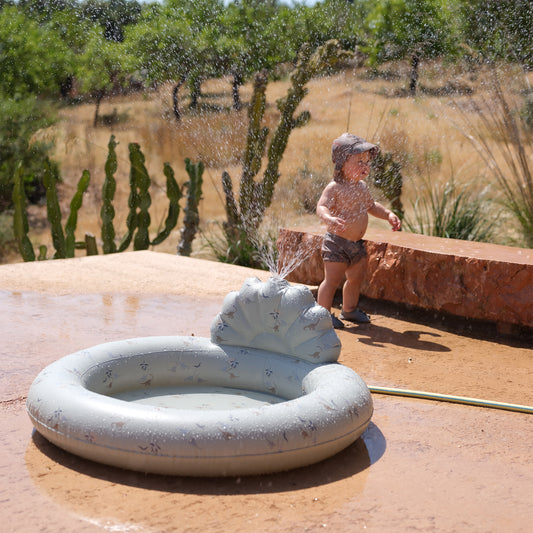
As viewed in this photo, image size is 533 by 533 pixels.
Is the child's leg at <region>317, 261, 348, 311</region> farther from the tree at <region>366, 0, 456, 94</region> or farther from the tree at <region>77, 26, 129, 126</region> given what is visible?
the tree at <region>77, 26, 129, 126</region>

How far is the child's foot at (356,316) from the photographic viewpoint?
4328mm

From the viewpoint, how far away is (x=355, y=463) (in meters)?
2.36

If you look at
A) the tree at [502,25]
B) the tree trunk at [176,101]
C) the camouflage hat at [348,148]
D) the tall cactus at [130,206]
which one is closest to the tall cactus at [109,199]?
the tall cactus at [130,206]

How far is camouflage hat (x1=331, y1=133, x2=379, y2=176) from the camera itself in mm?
3824

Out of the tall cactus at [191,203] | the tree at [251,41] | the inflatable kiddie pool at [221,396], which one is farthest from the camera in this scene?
the tree at [251,41]

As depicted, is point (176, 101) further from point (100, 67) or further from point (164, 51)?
point (100, 67)

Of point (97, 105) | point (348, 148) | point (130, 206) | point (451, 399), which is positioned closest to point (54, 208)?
point (130, 206)

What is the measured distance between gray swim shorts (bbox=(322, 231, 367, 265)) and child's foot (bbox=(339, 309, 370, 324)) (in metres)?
0.41

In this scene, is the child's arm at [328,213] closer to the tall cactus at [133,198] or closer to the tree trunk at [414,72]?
the tall cactus at [133,198]

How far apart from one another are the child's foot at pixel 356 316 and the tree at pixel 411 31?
34.9 ft

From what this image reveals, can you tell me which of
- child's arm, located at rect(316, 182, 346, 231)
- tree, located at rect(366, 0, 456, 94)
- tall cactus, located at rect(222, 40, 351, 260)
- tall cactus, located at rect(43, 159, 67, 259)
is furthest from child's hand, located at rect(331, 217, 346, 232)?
tree, located at rect(366, 0, 456, 94)

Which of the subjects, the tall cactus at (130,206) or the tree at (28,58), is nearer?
the tall cactus at (130,206)

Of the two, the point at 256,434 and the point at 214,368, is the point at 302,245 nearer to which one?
the point at 214,368

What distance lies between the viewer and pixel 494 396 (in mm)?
3109
